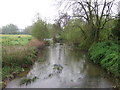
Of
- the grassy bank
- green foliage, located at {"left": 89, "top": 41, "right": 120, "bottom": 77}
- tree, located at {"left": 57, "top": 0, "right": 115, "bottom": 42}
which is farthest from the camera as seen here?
tree, located at {"left": 57, "top": 0, "right": 115, "bottom": 42}

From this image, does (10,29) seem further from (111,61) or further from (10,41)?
(111,61)

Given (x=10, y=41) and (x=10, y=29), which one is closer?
(x=10, y=41)

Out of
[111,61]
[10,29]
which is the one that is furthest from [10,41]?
[10,29]

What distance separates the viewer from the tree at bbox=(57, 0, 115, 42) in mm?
10055

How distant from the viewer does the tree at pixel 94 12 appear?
10.1 metres

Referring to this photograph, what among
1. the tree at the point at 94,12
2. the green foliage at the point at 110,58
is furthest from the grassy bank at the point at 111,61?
the tree at the point at 94,12

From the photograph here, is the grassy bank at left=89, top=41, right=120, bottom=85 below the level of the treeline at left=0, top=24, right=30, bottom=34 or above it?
below

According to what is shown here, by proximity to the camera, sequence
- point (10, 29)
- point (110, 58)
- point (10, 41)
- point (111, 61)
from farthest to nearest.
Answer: point (10, 29)
point (10, 41)
point (110, 58)
point (111, 61)

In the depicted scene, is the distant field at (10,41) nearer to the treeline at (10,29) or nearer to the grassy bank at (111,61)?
the treeline at (10,29)

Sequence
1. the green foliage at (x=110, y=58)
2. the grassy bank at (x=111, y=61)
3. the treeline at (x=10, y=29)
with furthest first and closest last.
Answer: the treeline at (x=10, y=29) < the green foliage at (x=110, y=58) < the grassy bank at (x=111, y=61)

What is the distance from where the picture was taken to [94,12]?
10930mm

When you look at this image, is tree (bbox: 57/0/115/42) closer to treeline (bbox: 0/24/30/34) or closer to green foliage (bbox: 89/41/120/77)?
green foliage (bbox: 89/41/120/77)

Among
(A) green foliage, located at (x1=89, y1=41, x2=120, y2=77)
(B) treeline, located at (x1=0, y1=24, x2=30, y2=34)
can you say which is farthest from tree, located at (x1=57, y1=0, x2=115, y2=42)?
(B) treeline, located at (x1=0, y1=24, x2=30, y2=34)

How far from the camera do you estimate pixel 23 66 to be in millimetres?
5906
